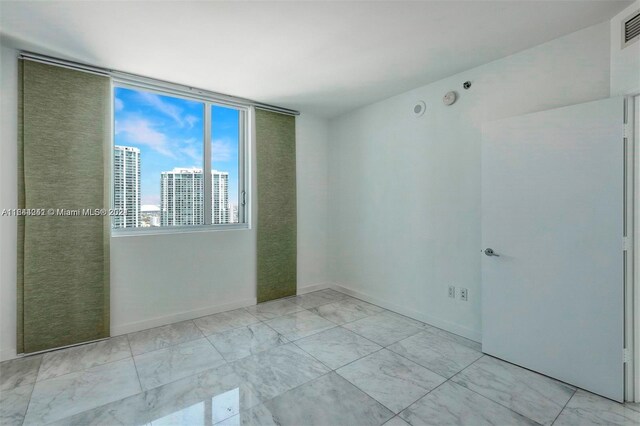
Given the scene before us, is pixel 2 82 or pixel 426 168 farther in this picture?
pixel 426 168

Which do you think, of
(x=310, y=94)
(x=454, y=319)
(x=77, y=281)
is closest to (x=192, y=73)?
(x=310, y=94)

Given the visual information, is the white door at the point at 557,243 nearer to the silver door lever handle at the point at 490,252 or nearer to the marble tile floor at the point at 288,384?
the silver door lever handle at the point at 490,252

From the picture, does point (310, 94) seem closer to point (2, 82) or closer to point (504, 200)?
point (504, 200)

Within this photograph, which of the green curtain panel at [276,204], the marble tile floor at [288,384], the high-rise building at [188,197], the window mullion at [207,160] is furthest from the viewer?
the green curtain panel at [276,204]

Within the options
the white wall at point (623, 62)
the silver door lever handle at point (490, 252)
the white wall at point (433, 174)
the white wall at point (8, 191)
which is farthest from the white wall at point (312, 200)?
the white wall at point (623, 62)

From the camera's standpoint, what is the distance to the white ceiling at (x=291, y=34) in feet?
6.13

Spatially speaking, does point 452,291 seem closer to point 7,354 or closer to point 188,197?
point 188,197

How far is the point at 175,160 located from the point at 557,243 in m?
3.72

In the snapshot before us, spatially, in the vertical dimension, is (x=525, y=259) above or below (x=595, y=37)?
below

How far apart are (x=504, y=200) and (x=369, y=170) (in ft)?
5.72

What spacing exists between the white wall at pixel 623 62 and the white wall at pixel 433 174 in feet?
0.18

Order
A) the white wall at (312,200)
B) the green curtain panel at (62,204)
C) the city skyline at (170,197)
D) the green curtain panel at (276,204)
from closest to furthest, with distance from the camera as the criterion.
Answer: the green curtain panel at (62,204) < the city skyline at (170,197) < the green curtain panel at (276,204) < the white wall at (312,200)

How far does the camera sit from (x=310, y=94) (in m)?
3.39

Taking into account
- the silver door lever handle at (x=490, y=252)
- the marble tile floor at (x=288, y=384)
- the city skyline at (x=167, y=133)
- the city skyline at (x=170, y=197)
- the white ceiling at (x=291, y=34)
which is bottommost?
the marble tile floor at (x=288, y=384)
